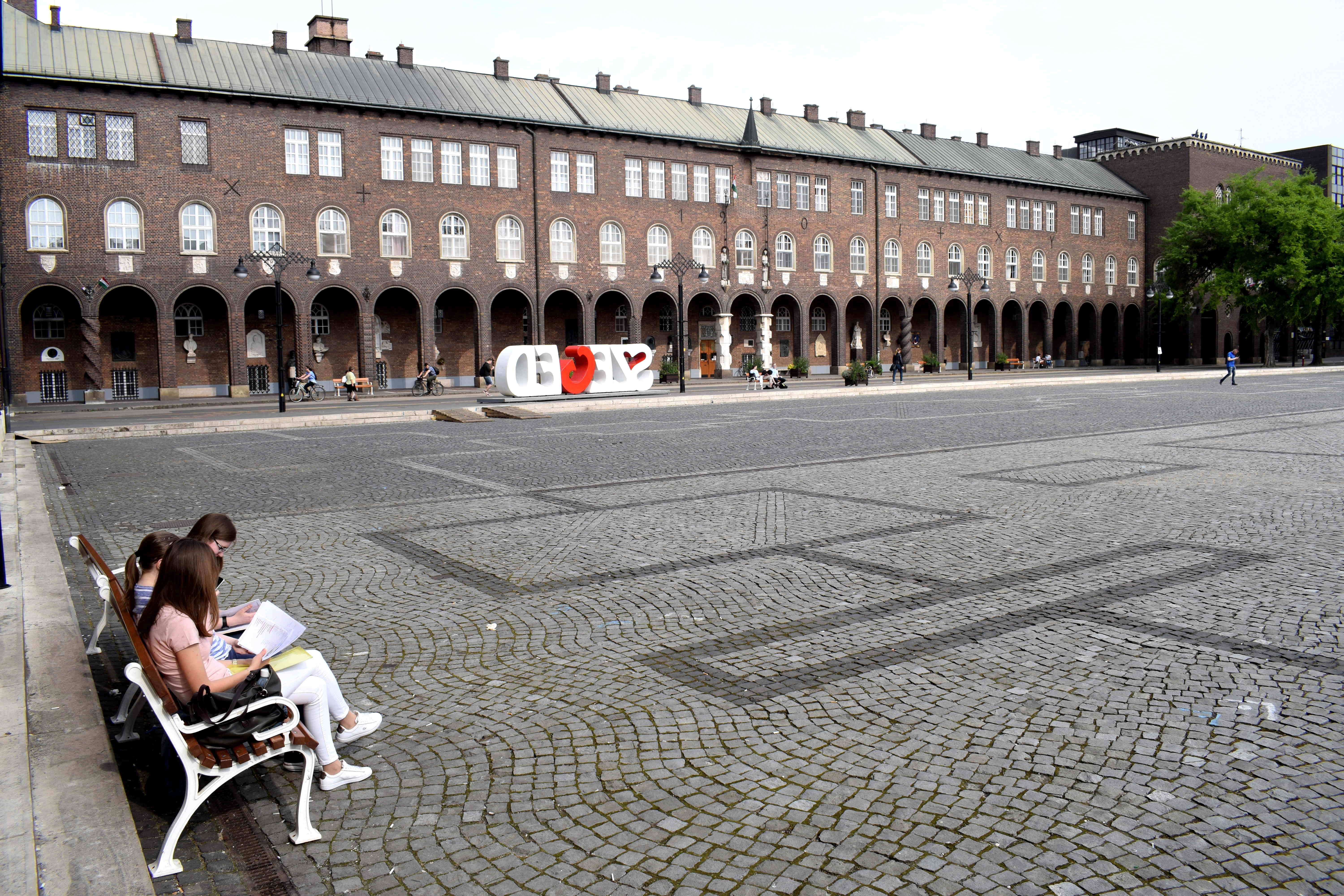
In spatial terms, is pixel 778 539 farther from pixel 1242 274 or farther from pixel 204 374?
pixel 1242 274

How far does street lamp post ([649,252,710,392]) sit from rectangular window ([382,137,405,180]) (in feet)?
38.0

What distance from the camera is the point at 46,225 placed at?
1437 inches

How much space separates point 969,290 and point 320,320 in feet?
91.2

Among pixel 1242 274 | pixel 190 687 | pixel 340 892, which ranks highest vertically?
pixel 1242 274

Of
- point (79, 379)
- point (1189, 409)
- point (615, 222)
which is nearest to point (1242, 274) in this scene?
point (615, 222)

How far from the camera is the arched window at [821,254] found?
56.0 m

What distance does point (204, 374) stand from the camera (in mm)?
41469

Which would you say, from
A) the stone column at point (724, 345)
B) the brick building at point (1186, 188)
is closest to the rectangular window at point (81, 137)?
the stone column at point (724, 345)

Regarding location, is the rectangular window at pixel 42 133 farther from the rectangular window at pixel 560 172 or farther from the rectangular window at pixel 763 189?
the rectangular window at pixel 763 189

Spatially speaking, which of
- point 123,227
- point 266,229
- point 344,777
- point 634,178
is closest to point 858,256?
point 634,178

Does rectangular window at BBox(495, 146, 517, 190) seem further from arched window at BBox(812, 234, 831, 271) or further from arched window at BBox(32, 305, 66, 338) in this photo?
arched window at BBox(32, 305, 66, 338)

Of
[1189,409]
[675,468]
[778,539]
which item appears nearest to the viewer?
[778,539]

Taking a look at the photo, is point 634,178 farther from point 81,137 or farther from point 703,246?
point 81,137

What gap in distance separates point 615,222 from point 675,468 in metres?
36.3
